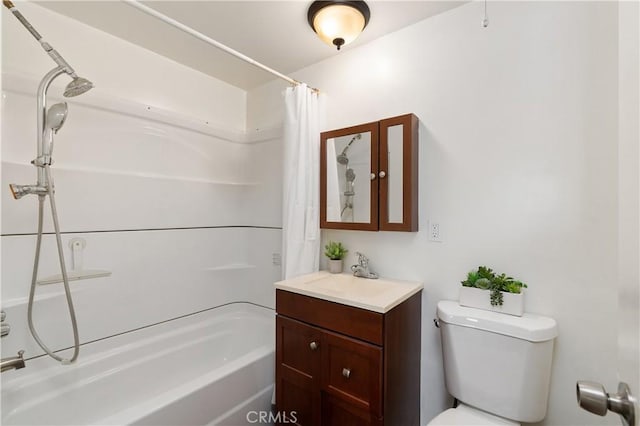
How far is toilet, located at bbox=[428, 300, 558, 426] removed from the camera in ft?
3.68

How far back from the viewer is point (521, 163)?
1329 millimetres

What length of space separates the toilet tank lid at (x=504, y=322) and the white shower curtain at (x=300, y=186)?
2.79ft

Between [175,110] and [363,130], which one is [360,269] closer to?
[363,130]

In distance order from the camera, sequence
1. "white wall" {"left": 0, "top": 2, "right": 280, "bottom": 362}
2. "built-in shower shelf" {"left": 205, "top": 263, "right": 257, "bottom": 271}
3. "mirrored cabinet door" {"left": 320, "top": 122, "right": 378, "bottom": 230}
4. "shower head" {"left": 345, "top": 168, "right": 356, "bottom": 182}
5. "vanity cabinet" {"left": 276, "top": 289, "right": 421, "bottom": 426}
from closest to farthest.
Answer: "vanity cabinet" {"left": 276, "top": 289, "right": 421, "bottom": 426} < "white wall" {"left": 0, "top": 2, "right": 280, "bottom": 362} < "mirrored cabinet door" {"left": 320, "top": 122, "right": 378, "bottom": 230} < "shower head" {"left": 345, "top": 168, "right": 356, "bottom": 182} < "built-in shower shelf" {"left": 205, "top": 263, "right": 257, "bottom": 271}

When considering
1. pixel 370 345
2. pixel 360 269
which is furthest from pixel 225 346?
pixel 370 345

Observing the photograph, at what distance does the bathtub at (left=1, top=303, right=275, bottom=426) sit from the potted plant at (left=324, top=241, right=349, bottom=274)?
63cm

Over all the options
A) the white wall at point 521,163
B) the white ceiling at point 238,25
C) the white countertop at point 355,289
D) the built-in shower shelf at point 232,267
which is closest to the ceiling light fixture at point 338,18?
the white ceiling at point 238,25

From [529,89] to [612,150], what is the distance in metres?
0.41

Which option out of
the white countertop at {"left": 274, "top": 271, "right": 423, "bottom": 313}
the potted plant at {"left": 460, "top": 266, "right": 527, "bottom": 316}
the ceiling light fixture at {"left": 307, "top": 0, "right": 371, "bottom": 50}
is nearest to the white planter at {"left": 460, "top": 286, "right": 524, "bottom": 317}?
the potted plant at {"left": 460, "top": 266, "right": 527, "bottom": 316}

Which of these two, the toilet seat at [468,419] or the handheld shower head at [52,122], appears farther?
the handheld shower head at [52,122]

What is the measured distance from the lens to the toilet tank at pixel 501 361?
112cm

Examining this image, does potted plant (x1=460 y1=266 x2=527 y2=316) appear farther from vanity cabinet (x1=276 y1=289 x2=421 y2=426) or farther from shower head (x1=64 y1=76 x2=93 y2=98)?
shower head (x1=64 y1=76 x2=93 y2=98)

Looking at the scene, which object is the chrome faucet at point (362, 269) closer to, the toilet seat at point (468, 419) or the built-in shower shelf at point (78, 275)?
the toilet seat at point (468, 419)

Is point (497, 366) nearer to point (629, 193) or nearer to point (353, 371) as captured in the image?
point (353, 371)
